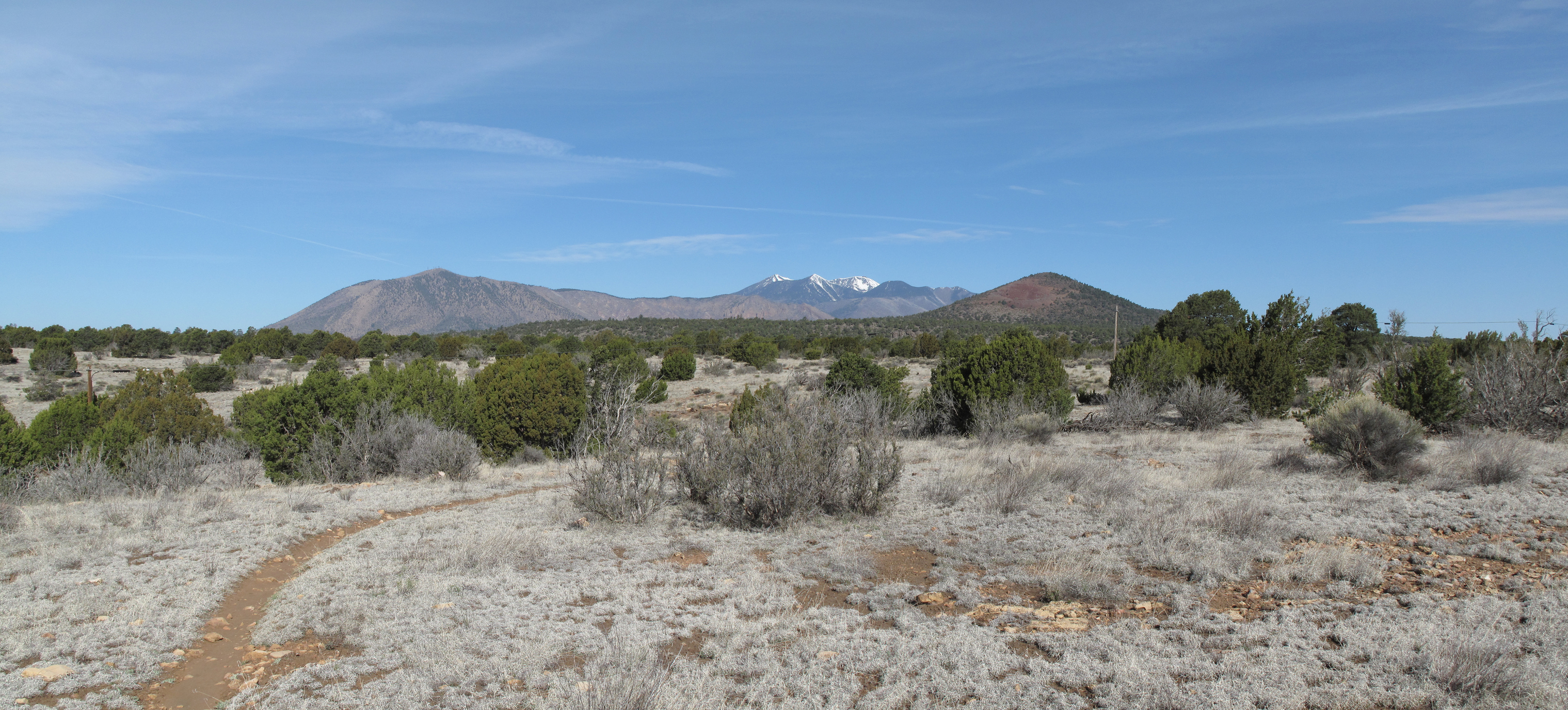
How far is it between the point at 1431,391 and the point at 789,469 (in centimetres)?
1267

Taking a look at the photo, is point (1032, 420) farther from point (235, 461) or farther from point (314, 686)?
point (235, 461)

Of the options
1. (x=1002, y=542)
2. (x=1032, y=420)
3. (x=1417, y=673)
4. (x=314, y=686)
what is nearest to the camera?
(x=1417, y=673)

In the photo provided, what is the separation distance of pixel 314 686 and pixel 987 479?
781 centimetres

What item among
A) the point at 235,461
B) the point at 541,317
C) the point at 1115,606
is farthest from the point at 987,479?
the point at 541,317

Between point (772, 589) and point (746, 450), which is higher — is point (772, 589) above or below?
below

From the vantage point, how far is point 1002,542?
7.10 m

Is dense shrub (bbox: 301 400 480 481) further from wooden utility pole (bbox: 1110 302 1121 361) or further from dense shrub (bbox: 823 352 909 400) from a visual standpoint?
wooden utility pole (bbox: 1110 302 1121 361)

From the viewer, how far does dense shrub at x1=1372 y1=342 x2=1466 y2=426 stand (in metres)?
13.2

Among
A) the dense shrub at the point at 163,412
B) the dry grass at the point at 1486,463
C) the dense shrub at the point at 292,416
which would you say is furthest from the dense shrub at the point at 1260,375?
the dense shrub at the point at 163,412

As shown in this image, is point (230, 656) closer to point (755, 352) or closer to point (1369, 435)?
point (1369, 435)

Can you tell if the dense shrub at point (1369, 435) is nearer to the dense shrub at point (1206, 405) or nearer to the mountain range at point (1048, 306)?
the dense shrub at point (1206, 405)

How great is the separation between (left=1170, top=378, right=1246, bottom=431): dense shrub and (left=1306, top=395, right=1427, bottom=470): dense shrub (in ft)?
17.9

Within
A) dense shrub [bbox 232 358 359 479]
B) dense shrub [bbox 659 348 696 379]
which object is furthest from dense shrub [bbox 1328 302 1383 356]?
dense shrub [bbox 232 358 359 479]

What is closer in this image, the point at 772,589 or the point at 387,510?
the point at 772,589
